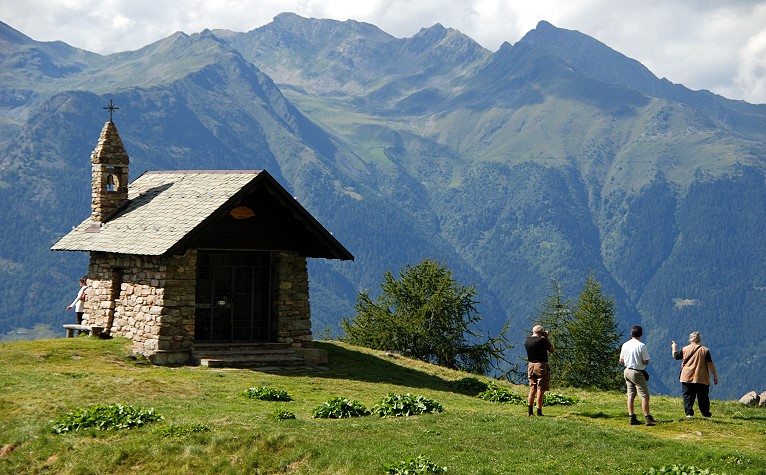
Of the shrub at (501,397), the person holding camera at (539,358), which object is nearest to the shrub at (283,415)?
the person holding camera at (539,358)

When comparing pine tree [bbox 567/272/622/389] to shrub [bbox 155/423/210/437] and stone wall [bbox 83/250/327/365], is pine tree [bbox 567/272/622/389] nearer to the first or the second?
stone wall [bbox 83/250/327/365]

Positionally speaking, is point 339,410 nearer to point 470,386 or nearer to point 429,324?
point 470,386

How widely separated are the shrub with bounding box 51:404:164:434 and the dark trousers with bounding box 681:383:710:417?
1320 centimetres

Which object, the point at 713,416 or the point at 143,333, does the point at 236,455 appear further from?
the point at 143,333

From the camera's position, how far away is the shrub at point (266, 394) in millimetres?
28719

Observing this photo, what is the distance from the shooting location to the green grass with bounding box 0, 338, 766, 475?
2033 cm

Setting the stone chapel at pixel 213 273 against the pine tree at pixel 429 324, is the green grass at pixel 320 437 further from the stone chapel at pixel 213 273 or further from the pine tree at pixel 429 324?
the pine tree at pixel 429 324

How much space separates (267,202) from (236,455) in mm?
17578

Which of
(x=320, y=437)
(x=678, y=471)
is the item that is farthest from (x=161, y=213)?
(x=678, y=471)

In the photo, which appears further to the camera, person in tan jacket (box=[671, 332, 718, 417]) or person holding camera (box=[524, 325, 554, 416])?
person in tan jacket (box=[671, 332, 718, 417])


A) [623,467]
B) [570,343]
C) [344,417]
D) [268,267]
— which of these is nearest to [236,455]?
[344,417]

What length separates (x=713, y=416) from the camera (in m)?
26.9

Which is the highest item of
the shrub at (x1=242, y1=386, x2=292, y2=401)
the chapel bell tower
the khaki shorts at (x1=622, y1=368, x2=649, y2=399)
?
the chapel bell tower

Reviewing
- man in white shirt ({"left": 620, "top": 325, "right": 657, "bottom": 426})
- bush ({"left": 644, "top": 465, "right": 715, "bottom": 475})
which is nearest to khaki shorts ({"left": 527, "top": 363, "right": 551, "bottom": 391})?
man in white shirt ({"left": 620, "top": 325, "right": 657, "bottom": 426})
